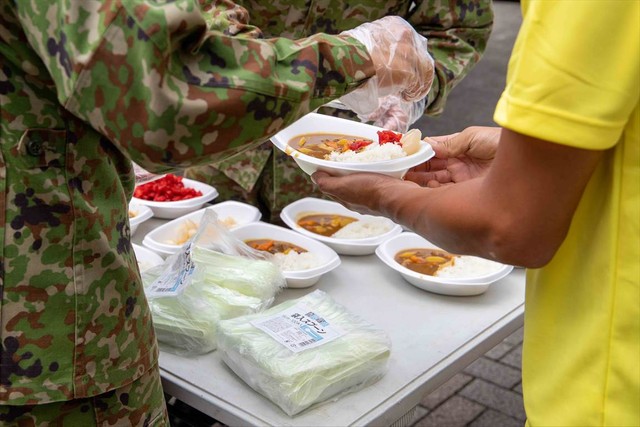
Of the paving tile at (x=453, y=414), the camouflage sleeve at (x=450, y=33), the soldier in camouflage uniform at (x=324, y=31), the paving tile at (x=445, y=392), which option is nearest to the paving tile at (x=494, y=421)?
the paving tile at (x=453, y=414)

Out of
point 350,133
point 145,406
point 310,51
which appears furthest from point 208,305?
point 310,51

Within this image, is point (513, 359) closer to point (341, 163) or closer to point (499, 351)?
point (499, 351)

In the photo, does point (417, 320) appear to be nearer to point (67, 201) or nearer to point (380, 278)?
point (380, 278)

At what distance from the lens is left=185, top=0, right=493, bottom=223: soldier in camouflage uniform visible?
248 cm

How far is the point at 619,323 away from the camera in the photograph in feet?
3.19

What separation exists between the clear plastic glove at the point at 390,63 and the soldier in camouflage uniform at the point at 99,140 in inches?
3.2

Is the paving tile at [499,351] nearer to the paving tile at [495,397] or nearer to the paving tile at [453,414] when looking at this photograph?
the paving tile at [495,397]

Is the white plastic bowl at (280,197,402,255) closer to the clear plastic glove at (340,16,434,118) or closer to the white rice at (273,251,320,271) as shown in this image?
the white rice at (273,251,320,271)

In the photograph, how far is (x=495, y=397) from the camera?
3518mm

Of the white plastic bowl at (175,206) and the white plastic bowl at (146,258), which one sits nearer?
the white plastic bowl at (146,258)

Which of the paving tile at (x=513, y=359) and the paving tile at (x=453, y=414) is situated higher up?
the paving tile at (x=453, y=414)

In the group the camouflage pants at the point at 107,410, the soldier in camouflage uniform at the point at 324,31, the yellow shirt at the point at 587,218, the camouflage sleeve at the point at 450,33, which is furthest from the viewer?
the camouflage sleeve at the point at 450,33

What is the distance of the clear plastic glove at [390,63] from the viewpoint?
4.76 ft

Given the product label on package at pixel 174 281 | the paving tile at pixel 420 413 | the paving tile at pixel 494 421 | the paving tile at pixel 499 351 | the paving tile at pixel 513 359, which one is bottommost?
the paving tile at pixel 499 351
